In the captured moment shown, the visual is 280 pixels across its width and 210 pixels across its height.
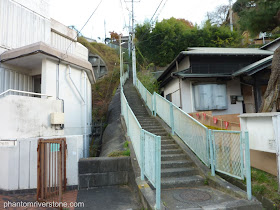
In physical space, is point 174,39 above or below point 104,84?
above

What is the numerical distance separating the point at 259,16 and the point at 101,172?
8174mm

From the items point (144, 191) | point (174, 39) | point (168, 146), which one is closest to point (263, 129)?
point (168, 146)

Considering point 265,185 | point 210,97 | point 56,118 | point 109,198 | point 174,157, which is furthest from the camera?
point 210,97

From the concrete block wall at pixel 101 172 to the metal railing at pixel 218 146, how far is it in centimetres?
220

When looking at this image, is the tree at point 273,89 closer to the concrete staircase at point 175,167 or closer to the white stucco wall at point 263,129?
the white stucco wall at point 263,129

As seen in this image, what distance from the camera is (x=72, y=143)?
5.29m

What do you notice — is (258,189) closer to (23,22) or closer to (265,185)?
(265,185)

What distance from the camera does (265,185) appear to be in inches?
158

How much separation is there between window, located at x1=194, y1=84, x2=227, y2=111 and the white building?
7062mm

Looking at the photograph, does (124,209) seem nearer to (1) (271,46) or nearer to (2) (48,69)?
(2) (48,69)

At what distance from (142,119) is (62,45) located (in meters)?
8.33

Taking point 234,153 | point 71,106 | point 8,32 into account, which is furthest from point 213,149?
point 8,32

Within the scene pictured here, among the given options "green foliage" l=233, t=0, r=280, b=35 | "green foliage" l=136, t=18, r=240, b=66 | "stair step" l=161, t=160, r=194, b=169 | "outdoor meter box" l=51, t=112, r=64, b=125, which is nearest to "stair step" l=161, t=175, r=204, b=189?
"stair step" l=161, t=160, r=194, b=169

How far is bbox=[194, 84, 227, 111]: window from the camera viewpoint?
449 inches
